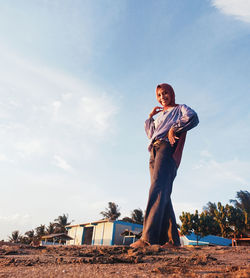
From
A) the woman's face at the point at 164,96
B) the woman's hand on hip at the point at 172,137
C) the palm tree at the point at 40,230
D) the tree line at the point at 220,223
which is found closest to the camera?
the woman's hand on hip at the point at 172,137

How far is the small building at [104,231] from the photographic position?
25.8 metres

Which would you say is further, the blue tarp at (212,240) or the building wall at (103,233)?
the blue tarp at (212,240)

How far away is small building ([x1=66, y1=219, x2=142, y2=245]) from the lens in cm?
2577

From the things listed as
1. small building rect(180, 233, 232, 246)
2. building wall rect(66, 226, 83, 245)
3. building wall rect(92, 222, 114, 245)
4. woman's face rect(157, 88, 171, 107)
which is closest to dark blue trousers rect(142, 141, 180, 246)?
woman's face rect(157, 88, 171, 107)

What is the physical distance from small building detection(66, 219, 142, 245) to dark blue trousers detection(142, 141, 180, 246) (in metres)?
16.9

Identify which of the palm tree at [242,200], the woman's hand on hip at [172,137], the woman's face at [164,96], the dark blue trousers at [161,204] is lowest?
the dark blue trousers at [161,204]

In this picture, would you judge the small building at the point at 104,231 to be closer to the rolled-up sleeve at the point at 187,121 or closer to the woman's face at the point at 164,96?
the woman's face at the point at 164,96

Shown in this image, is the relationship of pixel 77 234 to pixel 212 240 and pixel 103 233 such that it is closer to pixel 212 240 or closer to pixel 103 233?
pixel 103 233

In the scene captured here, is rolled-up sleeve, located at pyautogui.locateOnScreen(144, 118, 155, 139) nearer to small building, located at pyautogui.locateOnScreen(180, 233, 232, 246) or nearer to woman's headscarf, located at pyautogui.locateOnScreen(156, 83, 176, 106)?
woman's headscarf, located at pyautogui.locateOnScreen(156, 83, 176, 106)

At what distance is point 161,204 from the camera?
24.0ft

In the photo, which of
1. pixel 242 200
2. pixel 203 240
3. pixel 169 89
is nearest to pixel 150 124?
pixel 169 89

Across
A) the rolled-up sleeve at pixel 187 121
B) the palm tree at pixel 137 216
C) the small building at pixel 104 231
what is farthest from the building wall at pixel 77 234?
the rolled-up sleeve at pixel 187 121

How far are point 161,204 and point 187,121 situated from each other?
272 centimetres

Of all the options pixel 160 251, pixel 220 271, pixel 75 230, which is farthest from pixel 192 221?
pixel 220 271
